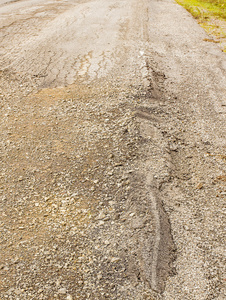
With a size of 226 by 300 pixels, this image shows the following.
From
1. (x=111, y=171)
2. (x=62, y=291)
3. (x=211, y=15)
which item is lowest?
(x=62, y=291)

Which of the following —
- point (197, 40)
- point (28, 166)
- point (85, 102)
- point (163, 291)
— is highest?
point (197, 40)

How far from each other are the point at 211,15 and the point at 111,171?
30.5 feet

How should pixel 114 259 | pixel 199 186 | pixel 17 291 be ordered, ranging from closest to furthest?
pixel 17 291
pixel 114 259
pixel 199 186

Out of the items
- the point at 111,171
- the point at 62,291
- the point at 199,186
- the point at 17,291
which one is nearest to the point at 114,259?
the point at 62,291

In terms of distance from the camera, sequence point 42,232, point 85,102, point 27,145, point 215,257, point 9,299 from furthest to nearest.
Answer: point 85,102
point 27,145
point 42,232
point 215,257
point 9,299

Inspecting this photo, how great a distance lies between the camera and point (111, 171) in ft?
Answer: 11.2

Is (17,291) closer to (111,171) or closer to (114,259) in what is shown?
(114,259)

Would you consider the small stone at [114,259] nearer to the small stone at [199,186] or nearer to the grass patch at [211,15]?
the small stone at [199,186]

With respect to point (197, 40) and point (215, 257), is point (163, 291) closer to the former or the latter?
point (215, 257)

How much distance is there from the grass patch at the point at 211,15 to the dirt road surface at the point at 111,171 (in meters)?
1.69

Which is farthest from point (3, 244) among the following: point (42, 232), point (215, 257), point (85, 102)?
point (85, 102)

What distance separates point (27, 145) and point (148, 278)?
7.81ft

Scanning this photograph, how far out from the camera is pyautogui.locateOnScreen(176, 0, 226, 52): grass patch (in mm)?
8188

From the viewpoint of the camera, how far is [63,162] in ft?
11.7
